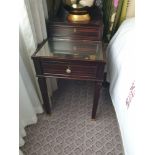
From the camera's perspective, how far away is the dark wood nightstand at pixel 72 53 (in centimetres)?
108

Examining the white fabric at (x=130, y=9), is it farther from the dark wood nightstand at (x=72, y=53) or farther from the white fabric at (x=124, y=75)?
the dark wood nightstand at (x=72, y=53)

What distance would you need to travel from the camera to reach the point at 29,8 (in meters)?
1.06

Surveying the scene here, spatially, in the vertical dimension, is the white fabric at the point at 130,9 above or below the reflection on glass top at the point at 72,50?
above

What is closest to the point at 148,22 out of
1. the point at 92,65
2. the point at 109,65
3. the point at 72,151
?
the point at 92,65

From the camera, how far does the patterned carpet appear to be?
1206mm

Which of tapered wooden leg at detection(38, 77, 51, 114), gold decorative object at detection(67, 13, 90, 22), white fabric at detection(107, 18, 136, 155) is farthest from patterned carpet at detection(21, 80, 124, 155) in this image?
gold decorative object at detection(67, 13, 90, 22)

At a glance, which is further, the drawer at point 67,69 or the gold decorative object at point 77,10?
the gold decorative object at point 77,10

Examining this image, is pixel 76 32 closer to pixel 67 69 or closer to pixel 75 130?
pixel 67 69

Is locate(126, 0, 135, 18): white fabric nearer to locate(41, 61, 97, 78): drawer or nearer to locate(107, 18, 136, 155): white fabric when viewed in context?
locate(107, 18, 136, 155): white fabric

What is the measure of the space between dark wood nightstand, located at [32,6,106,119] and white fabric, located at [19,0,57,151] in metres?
0.08

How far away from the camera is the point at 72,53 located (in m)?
1.13

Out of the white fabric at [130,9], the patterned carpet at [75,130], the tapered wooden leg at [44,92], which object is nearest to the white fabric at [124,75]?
the white fabric at [130,9]

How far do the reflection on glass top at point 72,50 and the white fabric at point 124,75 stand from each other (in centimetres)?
15

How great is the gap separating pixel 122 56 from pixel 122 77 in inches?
5.9
